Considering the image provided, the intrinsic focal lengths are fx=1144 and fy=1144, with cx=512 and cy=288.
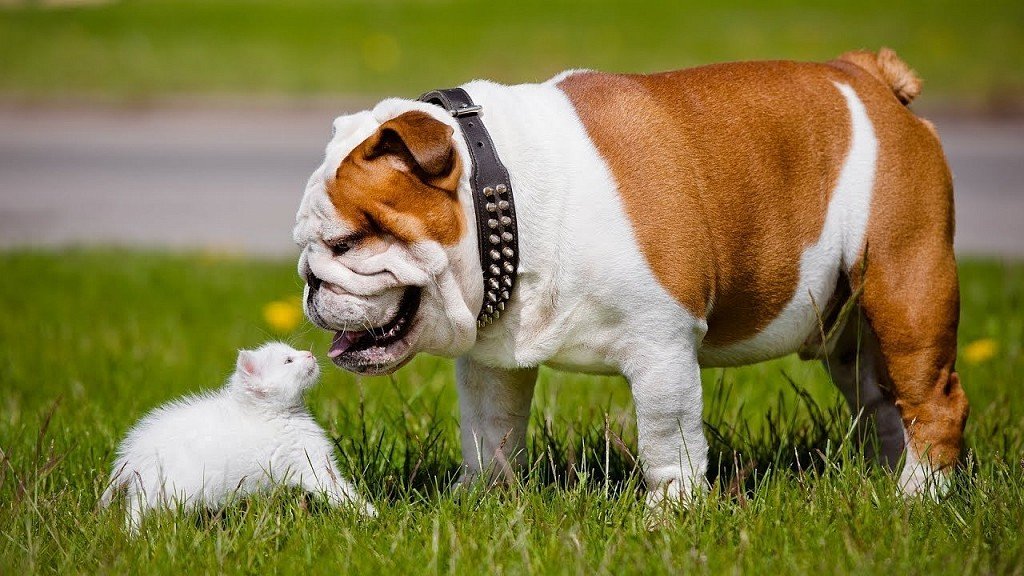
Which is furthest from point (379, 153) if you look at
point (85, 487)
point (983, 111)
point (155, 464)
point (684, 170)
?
point (983, 111)

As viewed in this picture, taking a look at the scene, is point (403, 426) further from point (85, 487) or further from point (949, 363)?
point (949, 363)

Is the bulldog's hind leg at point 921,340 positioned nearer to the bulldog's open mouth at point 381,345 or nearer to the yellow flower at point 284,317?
the bulldog's open mouth at point 381,345

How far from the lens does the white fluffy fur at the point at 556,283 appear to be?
3100 millimetres

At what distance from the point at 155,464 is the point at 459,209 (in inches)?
45.8


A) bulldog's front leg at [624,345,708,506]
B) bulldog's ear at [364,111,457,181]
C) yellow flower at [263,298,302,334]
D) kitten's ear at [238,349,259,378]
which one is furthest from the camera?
yellow flower at [263,298,302,334]

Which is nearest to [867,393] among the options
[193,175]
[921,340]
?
[921,340]

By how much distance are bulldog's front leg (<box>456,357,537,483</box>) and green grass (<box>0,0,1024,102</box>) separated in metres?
9.90

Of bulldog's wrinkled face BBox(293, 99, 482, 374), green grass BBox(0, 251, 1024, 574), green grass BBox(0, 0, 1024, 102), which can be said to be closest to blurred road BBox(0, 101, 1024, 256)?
green grass BBox(0, 0, 1024, 102)

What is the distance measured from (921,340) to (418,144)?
168cm

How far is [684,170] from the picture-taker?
129 inches

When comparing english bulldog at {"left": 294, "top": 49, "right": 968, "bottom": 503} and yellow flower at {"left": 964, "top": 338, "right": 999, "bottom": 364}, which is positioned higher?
english bulldog at {"left": 294, "top": 49, "right": 968, "bottom": 503}

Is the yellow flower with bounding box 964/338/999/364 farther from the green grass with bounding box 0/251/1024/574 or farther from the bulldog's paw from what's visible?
the bulldog's paw

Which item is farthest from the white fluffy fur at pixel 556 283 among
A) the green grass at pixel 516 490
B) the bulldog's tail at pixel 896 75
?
the bulldog's tail at pixel 896 75

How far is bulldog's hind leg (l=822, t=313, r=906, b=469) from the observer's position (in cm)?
388
